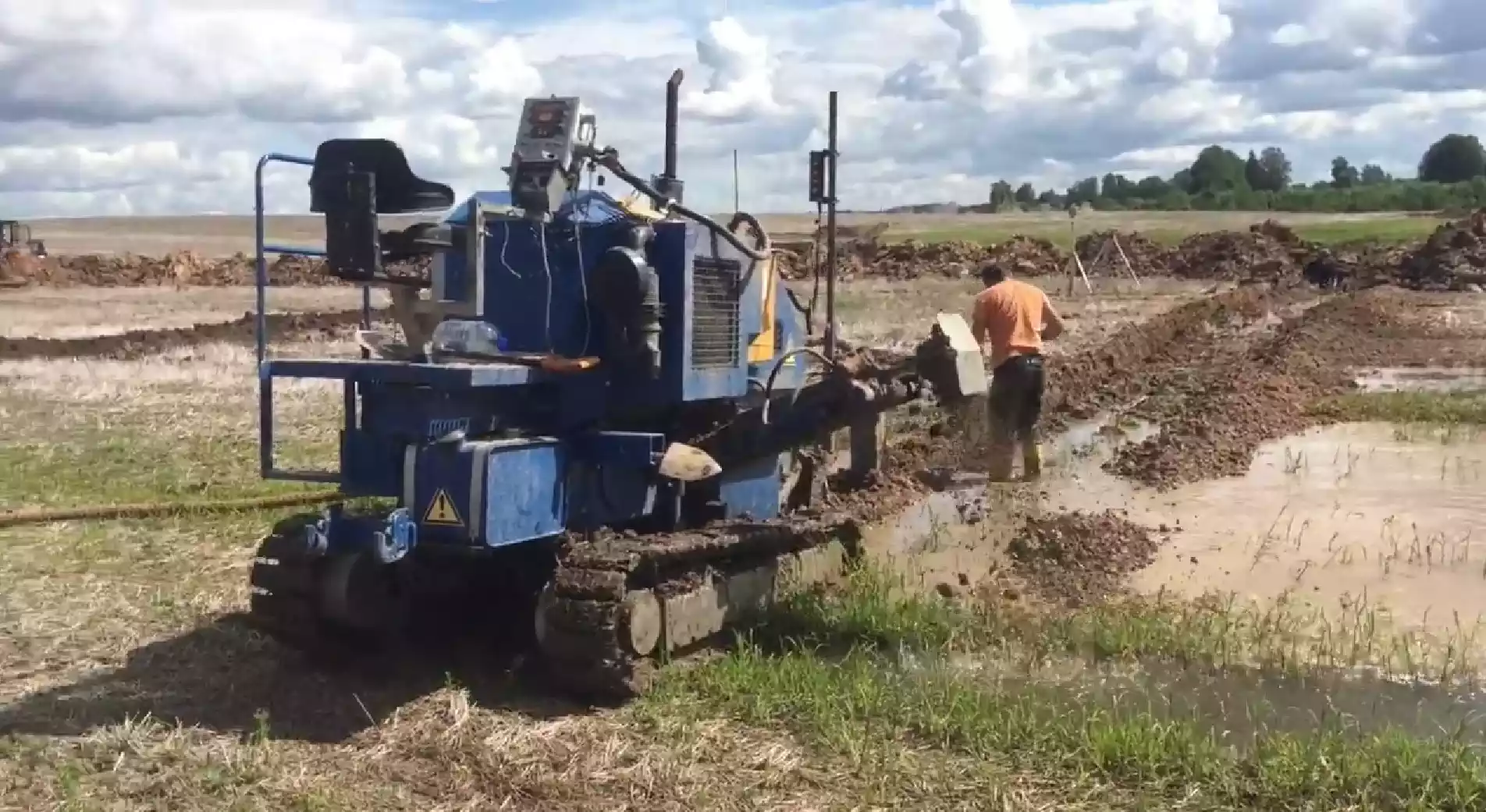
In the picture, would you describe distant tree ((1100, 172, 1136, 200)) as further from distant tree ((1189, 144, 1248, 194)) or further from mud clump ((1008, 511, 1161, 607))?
mud clump ((1008, 511, 1161, 607))

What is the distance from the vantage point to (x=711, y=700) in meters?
7.34

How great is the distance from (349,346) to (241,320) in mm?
6286

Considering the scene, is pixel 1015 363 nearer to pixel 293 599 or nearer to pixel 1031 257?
pixel 293 599

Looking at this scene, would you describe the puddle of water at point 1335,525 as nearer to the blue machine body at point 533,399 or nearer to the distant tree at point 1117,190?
the blue machine body at point 533,399

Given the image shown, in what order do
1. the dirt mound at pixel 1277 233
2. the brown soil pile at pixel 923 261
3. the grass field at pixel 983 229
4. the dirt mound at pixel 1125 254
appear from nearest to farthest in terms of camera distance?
the dirt mound at pixel 1277 233
the dirt mound at pixel 1125 254
the brown soil pile at pixel 923 261
the grass field at pixel 983 229

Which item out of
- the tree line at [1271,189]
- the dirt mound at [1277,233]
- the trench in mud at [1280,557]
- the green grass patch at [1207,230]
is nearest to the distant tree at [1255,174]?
the tree line at [1271,189]

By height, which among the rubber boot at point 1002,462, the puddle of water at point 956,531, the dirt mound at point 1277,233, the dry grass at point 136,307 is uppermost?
the dirt mound at point 1277,233

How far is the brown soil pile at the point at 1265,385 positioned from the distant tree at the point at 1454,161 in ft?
268

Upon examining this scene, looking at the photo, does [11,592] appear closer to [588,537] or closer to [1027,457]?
[588,537]

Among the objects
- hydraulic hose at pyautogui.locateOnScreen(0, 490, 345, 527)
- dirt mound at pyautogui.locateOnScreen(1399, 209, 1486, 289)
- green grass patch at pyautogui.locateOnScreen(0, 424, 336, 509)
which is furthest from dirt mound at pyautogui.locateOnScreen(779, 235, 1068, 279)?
hydraulic hose at pyautogui.locateOnScreen(0, 490, 345, 527)

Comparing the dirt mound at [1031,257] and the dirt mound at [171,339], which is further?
the dirt mound at [1031,257]

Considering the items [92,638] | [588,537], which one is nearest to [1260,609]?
[588,537]

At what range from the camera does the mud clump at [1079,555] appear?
9.72m

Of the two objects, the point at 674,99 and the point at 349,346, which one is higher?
the point at 674,99
